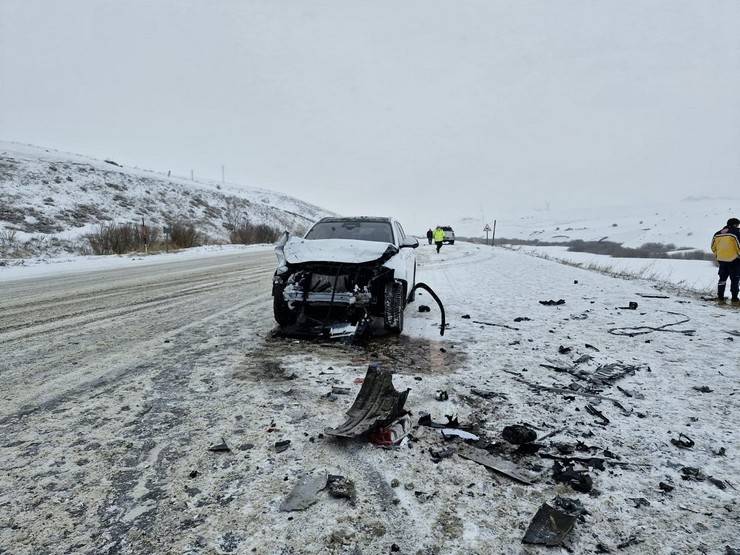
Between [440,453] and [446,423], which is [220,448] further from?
[446,423]

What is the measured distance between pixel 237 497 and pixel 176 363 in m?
2.28

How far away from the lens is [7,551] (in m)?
1.59

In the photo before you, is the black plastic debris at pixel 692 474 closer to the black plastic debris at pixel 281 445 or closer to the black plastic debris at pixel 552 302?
the black plastic debris at pixel 281 445

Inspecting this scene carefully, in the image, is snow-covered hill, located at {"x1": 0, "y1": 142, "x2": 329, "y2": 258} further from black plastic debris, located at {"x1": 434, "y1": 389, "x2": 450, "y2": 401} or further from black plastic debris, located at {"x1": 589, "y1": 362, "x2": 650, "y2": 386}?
black plastic debris, located at {"x1": 589, "y1": 362, "x2": 650, "y2": 386}

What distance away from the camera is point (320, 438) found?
251 cm

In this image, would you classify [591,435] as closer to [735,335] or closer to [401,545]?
[401,545]

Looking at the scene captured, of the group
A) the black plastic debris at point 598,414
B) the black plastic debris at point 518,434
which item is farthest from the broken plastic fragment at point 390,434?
the black plastic debris at point 598,414

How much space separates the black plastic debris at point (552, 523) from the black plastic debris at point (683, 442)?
3.65 ft

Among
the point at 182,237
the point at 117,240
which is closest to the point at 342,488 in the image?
the point at 117,240

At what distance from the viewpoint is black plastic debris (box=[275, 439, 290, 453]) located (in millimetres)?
2350

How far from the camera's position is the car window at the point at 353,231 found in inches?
243

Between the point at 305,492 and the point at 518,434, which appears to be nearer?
the point at 305,492

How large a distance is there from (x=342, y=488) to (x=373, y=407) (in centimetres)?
81

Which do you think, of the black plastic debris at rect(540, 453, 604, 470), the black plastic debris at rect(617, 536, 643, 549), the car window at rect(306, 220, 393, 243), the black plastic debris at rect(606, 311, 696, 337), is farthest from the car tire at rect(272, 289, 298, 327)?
the black plastic debris at rect(606, 311, 696, 337)
